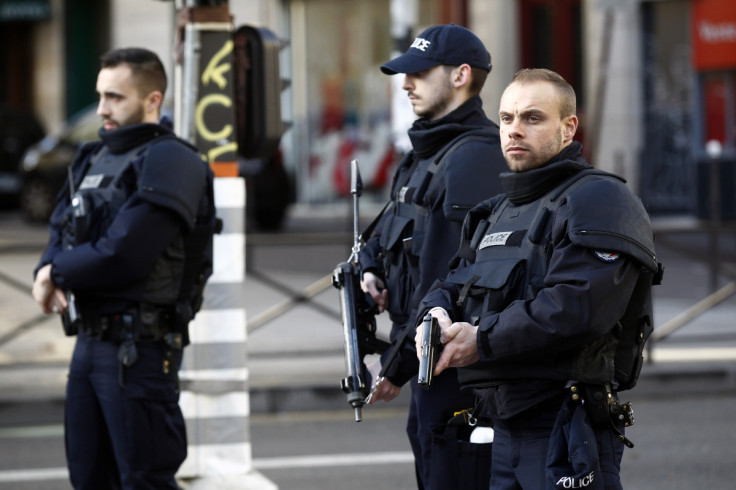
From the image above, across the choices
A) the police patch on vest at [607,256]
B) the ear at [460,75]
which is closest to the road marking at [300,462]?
the ear at [460,75]

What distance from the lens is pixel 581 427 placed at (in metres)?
3.56

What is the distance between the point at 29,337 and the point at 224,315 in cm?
418

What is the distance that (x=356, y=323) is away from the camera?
4.57 metres

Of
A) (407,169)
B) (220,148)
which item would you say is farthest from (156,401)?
(220,148)

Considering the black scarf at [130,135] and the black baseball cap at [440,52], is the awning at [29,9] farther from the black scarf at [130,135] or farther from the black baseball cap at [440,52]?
the black baseball cap at [440,52]

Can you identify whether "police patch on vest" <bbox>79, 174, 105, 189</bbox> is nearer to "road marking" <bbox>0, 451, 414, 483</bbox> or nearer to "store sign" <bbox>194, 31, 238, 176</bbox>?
"store sign" <bbox>194, 31, 238, 176</bbox>

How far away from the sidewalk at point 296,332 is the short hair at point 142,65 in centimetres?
399

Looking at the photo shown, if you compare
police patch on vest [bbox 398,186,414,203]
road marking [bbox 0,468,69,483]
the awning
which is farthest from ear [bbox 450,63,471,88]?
the awning

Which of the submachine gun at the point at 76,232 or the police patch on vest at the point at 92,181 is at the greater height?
the police patch on vest at the point at 92,181

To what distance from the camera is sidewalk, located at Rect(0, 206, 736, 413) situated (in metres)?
9.28

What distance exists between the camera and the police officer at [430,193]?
4469mm

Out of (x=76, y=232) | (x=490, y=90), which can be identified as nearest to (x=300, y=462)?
(x=76, y=232)

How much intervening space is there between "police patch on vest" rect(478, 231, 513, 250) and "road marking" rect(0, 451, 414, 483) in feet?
12.1

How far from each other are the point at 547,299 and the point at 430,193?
1.12 metres
